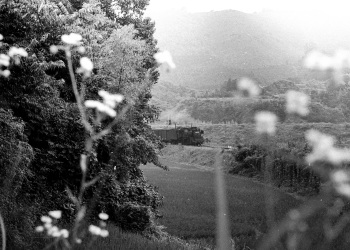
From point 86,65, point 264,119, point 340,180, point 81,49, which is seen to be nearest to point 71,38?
point 86,65

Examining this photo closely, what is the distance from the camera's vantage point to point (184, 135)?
193 ft

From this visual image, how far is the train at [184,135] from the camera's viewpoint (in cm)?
5765

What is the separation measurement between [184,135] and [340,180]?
3735 cm

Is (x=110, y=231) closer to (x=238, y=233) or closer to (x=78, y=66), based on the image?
(x=78, y=66)

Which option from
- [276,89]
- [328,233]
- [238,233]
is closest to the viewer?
[328,233]

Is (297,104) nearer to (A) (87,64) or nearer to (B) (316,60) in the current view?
(B) (316,60)

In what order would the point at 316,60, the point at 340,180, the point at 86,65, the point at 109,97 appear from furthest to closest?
1. the point at 340,180
2. the point at 316,60
3. the point at 86,65
4. the point at 109,97

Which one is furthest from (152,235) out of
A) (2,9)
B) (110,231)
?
(2,9)

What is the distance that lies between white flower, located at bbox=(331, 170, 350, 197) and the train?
35.0 meters

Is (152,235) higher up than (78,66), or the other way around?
(78,66)

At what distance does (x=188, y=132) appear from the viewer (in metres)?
58.6

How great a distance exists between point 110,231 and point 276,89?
3735 inches

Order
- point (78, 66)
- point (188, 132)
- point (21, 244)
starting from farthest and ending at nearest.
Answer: point (188, 132), point (78, 66), point (21, 244)

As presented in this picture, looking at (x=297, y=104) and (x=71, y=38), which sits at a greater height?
(x=297, y=104)
